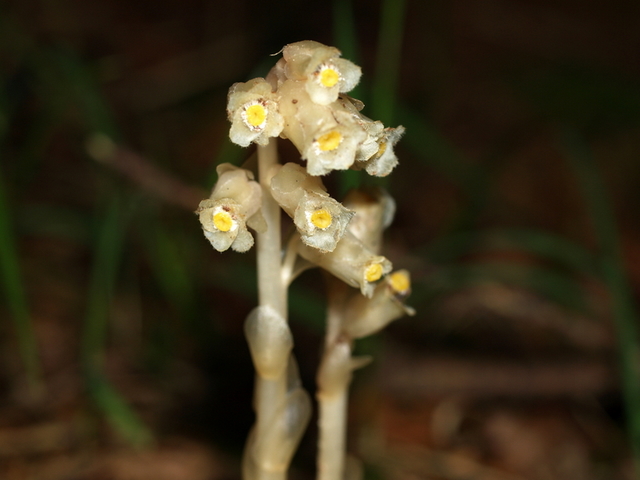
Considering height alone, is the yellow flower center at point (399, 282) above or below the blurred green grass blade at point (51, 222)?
below

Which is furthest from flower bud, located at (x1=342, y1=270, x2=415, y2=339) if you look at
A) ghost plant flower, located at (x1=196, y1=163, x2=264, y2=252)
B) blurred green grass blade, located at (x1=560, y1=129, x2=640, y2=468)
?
blurred green grass blade, located at (x1=560, y1=129, x2=640, y2=468)

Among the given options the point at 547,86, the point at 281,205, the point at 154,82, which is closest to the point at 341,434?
the point at 281,205

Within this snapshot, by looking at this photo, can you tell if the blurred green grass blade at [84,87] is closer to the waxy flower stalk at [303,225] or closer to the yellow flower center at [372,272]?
the waxy flower stalk at [303,225]

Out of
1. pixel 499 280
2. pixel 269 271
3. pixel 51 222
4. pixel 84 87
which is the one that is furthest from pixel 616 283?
pixel 51 222

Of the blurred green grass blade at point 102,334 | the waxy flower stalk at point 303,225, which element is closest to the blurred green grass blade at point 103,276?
the blurred green grass blade at point 102,334

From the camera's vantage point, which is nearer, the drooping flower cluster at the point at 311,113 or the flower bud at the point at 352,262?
the drooping flower cluster at the point at 311,113

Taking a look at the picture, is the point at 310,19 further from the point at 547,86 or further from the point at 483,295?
the point at 483,295

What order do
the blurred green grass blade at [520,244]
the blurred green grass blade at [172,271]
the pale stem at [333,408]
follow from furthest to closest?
the blurred green grass blade at [520,244], the blurred green grass blade at [172,271], the pale stem at [333,408]

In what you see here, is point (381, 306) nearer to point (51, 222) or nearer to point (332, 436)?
point (332, 436)

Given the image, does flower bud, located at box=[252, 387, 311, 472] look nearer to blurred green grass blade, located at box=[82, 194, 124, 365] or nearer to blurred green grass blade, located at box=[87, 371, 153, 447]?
blurred green grass blade, located at box=[87, 371, 153, 447]
